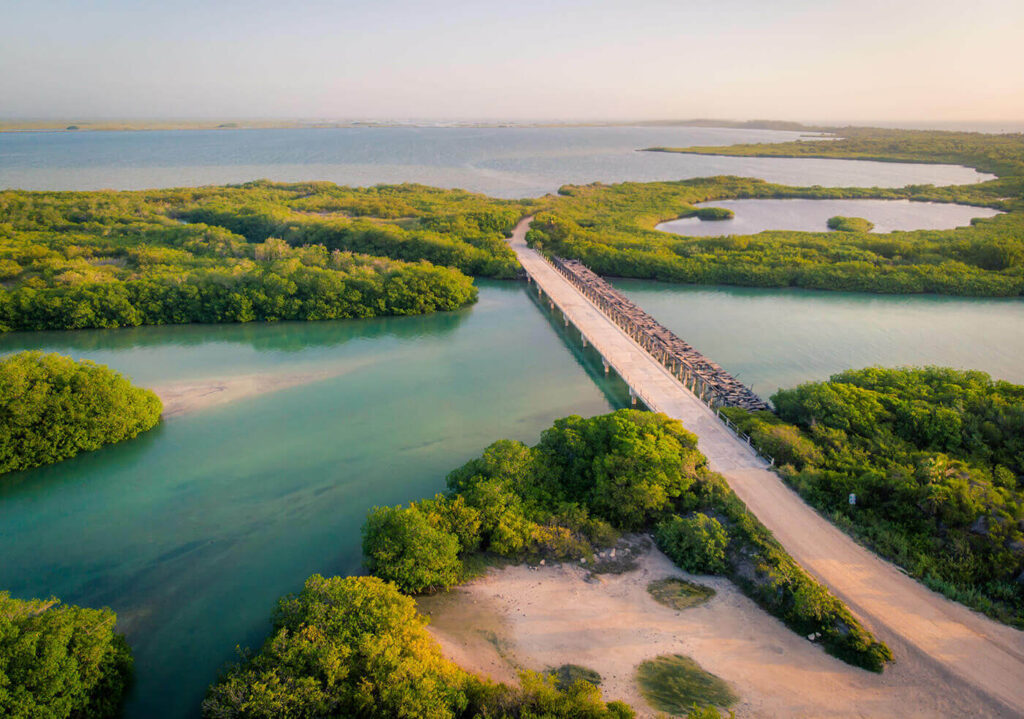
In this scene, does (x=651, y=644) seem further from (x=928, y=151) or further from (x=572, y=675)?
(x=928, y=151)

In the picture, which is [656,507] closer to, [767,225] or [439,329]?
[439,329]

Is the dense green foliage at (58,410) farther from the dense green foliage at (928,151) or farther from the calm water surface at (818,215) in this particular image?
the dense green foliage at (928,151)

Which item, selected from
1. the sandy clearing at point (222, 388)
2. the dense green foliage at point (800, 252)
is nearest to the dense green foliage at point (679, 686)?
the sandy clearing at point (222, 388)

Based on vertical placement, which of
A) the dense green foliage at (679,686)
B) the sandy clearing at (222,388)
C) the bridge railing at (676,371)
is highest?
the bridge railing at (676,371)

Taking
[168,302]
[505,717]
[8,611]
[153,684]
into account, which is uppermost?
[168,302]

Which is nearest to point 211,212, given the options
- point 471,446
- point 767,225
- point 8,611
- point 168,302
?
point 168,302

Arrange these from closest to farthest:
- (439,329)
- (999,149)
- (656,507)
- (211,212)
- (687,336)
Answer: (656,507), (687,336), (439,329), (211,212), (999,149)
